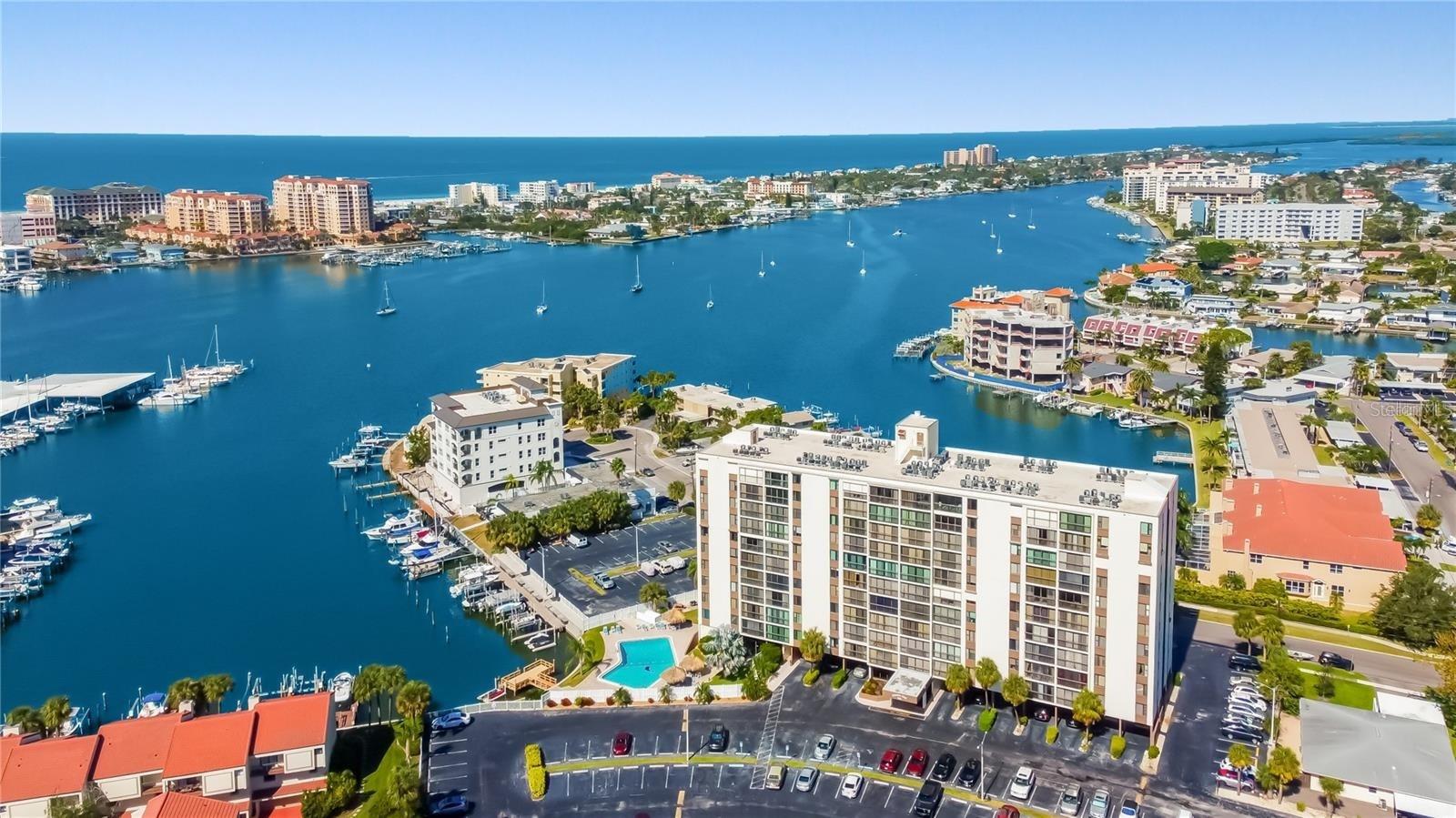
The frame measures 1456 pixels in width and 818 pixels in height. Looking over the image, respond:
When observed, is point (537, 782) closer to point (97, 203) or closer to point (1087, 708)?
point (1087, 708)

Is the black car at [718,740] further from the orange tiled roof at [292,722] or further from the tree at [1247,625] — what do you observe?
the tree at [1247,625]

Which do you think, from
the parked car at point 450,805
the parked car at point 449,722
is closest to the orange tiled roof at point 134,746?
the parked car at point 449,722

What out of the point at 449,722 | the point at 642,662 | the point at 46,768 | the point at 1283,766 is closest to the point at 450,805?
the point at 449,722

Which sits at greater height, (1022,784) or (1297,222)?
(1297,222)

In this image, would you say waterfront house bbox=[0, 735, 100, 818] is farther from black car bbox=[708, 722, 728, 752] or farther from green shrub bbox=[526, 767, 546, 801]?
black car bbox=[708, 722, 728, 752]

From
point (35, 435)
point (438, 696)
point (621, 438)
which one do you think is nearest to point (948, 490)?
point (438, 696)

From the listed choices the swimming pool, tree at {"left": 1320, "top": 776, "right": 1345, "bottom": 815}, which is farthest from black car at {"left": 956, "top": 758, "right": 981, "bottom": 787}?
the swimming pool
